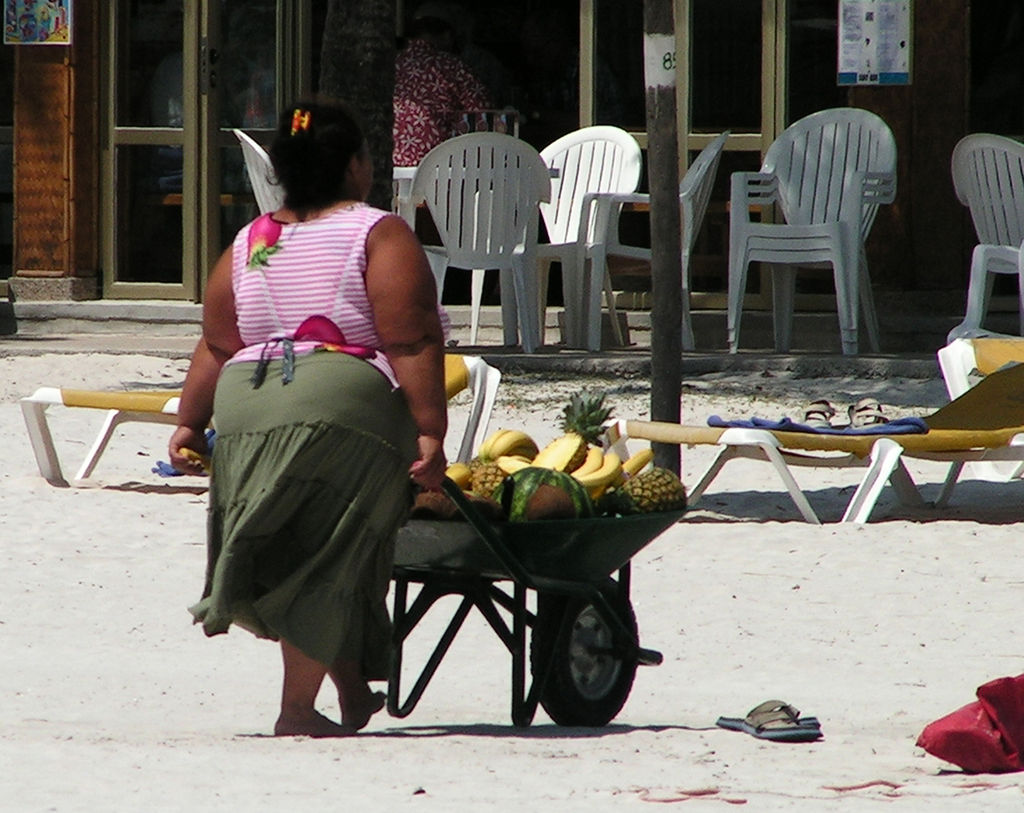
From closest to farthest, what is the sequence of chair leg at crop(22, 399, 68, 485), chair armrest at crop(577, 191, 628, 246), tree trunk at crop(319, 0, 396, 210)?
chair leg at crop(22, 399, 68, 485) < tree trunk at crop(319, 0, 396, 210) < chair armrest at crop(577, 191, 628, 246)

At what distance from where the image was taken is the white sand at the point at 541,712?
386cm

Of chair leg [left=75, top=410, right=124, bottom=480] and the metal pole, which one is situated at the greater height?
the metal pole

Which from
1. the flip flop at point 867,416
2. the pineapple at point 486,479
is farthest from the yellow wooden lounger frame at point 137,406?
the pineapple at point 486,479

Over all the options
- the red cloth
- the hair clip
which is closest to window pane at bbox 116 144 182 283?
the hair clip

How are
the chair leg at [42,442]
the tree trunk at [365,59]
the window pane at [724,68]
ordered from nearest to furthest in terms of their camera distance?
the chair leg at [42,442] < the tree trunk at [365,59] < the window pane at [724,68]

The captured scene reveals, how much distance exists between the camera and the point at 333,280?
4.28 m

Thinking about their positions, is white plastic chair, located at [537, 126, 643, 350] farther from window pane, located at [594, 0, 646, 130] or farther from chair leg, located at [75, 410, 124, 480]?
chair leg, located at [75, 410, 124, 480]

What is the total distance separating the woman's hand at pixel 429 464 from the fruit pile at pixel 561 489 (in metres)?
0.21

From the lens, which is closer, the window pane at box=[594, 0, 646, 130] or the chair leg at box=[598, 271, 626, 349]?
the chair leg at box=[598, 271, 626, 349]

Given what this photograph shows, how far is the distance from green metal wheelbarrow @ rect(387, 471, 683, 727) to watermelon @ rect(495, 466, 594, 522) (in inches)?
3.4

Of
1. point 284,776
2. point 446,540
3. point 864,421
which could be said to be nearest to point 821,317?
point 864,421

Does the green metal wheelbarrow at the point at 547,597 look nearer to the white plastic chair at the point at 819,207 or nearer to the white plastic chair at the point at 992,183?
the white plastic chair at the point at 819,207

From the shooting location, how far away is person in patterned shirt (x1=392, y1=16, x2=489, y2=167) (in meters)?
11.8

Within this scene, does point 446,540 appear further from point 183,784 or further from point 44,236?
point 44,236
